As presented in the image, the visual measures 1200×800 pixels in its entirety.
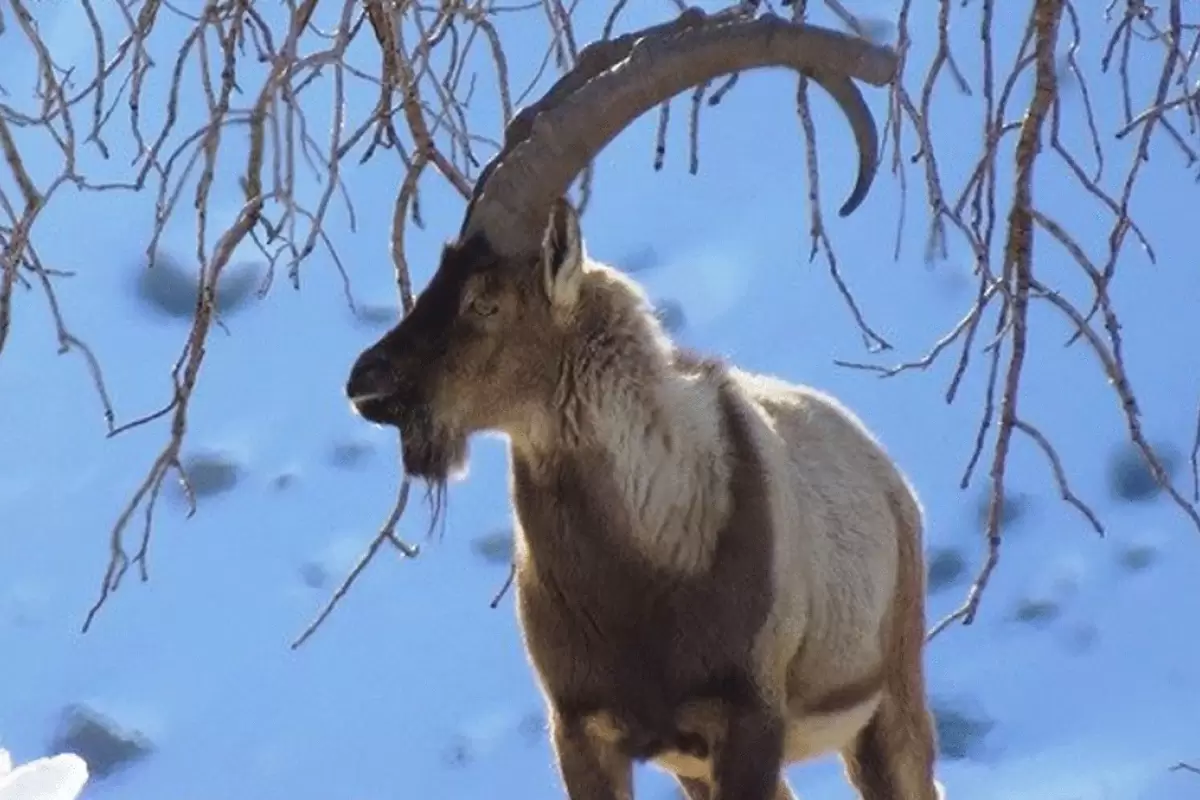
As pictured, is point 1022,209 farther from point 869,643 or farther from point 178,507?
point 178,507

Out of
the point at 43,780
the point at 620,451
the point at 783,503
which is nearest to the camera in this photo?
→ the point at 43,780

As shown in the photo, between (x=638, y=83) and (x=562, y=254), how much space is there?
28 centimetres

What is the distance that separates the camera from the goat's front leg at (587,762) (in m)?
2.85

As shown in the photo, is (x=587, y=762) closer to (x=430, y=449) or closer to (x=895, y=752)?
(x=430, y=449)

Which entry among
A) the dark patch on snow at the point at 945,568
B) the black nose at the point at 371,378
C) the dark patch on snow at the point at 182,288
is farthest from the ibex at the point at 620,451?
the dark patch on snow at the point at 182,288

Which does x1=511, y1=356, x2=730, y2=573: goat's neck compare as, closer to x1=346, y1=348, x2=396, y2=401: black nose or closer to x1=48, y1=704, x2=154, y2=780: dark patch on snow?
x1=346, y1=348, x2=396, y2=401: black nose

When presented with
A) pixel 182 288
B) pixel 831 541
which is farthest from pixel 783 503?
pixel 182 288

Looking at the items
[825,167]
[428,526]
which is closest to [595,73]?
[428,526]

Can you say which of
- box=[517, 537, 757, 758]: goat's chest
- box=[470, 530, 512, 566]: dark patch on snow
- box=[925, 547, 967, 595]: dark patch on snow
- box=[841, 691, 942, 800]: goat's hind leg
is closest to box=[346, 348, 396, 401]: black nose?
box=[517, 537, 757, 758]: goat's chest

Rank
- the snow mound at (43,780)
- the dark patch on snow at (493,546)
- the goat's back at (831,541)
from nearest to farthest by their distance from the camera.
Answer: the snow mound at (43,780) → the goat's back at (831,541) → the dark patch on snow at (493,546)

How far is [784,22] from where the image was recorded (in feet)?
8.69

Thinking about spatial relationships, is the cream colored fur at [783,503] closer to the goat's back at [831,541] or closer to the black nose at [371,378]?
the goat's back at [831,541]

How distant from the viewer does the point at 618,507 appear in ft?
9.37

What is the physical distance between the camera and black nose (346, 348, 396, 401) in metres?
2.61
